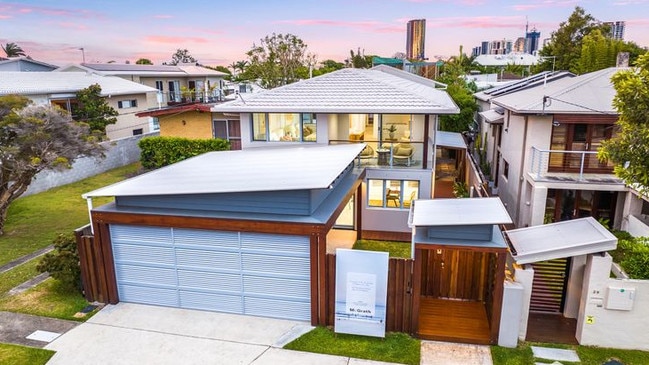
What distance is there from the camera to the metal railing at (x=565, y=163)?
14688 mm

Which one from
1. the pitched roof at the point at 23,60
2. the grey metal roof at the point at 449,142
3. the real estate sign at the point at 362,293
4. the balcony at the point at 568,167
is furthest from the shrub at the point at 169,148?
the pitched roof at the point at 23,60

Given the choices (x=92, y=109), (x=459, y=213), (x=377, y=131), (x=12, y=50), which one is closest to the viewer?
(x=459, y=213)

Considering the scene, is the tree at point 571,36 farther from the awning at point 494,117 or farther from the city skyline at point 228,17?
the awning at point 494,117

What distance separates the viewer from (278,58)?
40.5 meters

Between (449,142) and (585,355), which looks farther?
(449,142)

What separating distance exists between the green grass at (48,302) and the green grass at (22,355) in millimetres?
1318

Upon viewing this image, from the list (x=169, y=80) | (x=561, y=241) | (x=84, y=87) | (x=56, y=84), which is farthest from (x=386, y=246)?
(x=169, y=80)

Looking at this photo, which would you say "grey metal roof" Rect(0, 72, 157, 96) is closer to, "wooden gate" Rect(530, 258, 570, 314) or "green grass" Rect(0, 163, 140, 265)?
"green grass" Rect(0, 163, 140, 265)

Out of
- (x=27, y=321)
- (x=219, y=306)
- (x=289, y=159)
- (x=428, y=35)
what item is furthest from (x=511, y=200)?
(x=428, y=35)

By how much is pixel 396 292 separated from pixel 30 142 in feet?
45.3

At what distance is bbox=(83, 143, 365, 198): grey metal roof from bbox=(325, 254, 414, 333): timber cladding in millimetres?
2016

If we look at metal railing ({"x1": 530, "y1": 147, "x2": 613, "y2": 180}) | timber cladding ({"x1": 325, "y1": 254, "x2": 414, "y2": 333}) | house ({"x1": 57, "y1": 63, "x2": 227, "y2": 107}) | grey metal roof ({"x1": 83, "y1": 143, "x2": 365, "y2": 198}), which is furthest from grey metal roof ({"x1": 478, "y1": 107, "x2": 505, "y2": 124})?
house ({"x1": 57, "y1": 63, "x2": 227, "y2": 107})

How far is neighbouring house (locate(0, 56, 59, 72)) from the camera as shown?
44.3 m

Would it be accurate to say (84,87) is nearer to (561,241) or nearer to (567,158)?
(567,158)
